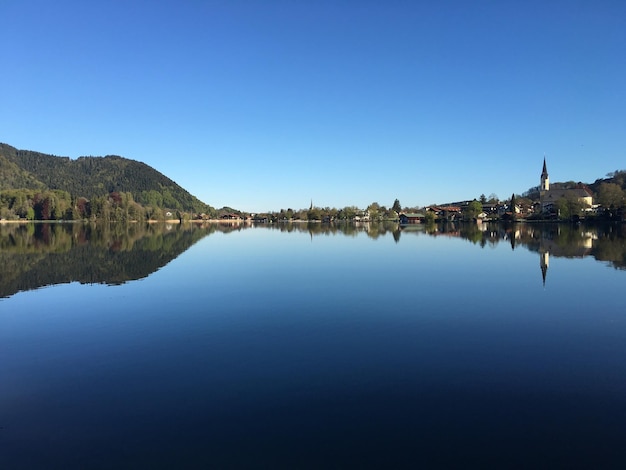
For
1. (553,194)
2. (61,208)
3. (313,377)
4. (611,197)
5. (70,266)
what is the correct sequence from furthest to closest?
1. (553,194)
2. (61,208)
3. (611,197)
4. (70,266)
5. (313,377)

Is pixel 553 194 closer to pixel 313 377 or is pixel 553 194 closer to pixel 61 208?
pixel 313 377

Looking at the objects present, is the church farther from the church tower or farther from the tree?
the tree

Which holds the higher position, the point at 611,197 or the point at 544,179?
the point at 544,179

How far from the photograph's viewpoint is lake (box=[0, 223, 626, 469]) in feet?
21.8

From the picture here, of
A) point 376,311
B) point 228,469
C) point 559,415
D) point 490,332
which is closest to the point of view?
point 228,469

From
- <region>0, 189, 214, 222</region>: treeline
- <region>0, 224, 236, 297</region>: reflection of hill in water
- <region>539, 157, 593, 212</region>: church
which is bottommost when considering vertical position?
<region>0, 224, 236, 297</region>: reflection of hill in water

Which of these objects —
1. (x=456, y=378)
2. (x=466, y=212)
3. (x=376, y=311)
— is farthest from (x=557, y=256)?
(x=466, y=212)

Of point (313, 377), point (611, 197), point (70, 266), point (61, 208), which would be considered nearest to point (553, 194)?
point (611, 197)

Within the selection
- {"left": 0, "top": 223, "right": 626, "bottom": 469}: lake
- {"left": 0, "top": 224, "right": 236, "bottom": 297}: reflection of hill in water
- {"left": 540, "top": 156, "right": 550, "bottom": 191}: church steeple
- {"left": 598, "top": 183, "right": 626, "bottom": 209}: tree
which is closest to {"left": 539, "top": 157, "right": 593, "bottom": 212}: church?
{"left": 540, "top": 156, "right": 550, "bottom": 191}: church steeple

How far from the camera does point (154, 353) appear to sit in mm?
11391

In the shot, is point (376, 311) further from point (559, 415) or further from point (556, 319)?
point (559, 415)

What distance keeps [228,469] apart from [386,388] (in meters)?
3.96

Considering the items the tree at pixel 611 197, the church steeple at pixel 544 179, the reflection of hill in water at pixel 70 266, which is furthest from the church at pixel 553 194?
the reflection of hill in water at pixel 70 266

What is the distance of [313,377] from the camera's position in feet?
31.1
